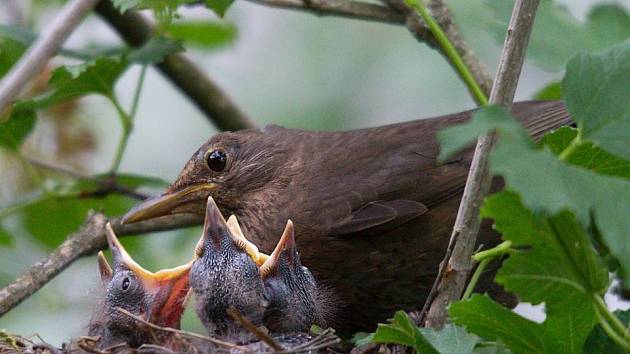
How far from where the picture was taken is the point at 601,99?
2.82 m

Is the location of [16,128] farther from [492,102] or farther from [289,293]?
[492,102]

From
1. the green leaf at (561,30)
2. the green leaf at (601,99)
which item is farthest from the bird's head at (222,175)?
the green leaf at (601,99)

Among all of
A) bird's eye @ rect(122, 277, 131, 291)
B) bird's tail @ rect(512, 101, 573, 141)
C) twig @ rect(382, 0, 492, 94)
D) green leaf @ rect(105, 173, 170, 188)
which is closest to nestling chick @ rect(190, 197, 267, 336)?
bird's eye @ rect(122, 277, 131, 291)

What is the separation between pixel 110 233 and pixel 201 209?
56 cm

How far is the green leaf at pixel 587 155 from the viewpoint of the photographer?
292 cm

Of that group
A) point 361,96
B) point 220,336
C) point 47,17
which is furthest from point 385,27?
point 220,336

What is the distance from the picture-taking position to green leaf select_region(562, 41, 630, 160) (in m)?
2.77

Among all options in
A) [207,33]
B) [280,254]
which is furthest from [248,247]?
[207,33]

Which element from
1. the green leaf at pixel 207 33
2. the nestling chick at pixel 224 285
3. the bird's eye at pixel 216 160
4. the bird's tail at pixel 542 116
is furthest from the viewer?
the green leaf at pixel 207 33

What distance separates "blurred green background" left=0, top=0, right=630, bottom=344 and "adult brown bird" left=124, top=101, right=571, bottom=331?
0.60 meters

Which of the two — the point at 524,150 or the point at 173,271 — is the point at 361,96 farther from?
the point at 524,150

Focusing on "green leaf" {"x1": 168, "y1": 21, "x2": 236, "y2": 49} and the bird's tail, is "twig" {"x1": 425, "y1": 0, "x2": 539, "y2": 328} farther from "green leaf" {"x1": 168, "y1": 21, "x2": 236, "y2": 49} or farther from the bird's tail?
"green leaf" {"x1": 168, "y1": 21, "x2": 236, "y2": 49}

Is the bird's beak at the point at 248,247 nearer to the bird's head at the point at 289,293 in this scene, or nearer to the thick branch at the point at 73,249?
the bird's head at the point at 289,293

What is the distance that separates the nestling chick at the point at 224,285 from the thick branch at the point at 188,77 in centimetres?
150
